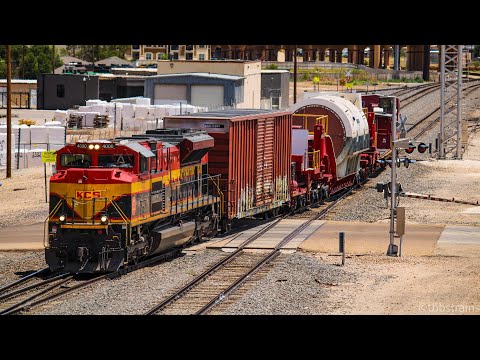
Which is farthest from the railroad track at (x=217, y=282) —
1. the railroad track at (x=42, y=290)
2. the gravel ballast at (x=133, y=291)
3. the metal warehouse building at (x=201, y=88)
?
the metal warehouse building at (x=201, y=88)

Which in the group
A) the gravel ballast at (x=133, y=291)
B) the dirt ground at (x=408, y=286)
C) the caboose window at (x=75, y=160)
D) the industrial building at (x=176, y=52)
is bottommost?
the dirt ground at (x=408, y=286)

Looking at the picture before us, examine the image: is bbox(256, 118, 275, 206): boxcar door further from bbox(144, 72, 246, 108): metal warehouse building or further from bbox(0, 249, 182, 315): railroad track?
bbox(144, 72, 246, 108): metal warehouse building

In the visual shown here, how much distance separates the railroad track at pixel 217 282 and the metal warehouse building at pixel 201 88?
49.6m

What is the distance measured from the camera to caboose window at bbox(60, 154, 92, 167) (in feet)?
71.2

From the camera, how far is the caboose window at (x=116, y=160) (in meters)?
21.6

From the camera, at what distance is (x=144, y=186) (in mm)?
22016

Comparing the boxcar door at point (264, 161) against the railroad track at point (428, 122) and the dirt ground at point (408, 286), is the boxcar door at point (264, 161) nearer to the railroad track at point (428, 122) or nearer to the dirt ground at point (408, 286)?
the dirt ground at point (408, 286)

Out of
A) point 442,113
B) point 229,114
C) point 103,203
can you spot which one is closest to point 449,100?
point 442,113

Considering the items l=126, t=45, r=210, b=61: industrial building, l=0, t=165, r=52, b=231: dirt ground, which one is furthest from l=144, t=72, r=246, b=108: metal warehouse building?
l=126, t=45, r=210, b=61: industrial building

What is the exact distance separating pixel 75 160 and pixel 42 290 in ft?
10.7
